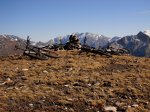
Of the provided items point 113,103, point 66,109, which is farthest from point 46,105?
point 113,103

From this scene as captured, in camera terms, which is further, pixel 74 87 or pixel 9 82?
pixel 9 82

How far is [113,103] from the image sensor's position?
16.5m

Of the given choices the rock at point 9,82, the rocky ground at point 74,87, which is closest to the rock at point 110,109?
the rocky ground at point 74,87

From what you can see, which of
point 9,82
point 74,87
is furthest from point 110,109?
point 9,82

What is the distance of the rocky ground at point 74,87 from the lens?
51.8 feet

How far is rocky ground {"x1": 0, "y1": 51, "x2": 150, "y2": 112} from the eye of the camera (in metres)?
15.8

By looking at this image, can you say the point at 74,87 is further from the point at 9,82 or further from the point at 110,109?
the point at 9,82

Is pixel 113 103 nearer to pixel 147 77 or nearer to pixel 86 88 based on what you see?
pixel 86 88

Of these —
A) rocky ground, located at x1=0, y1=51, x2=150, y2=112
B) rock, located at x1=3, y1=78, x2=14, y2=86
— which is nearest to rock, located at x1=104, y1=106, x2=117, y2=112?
rocky ground, located at x1=0, y1=51, x2=150, y2=112

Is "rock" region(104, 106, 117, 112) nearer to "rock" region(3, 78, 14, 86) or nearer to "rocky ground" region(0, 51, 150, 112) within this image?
"rocky ground" region(0, 51, 150, 112)

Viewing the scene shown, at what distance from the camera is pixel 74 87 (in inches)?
760

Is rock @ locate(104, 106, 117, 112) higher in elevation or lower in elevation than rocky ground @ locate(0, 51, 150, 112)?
lower

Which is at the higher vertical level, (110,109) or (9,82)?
(9,82)

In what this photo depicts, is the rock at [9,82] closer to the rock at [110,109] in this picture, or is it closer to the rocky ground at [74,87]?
the rocky ground at [74,87]
